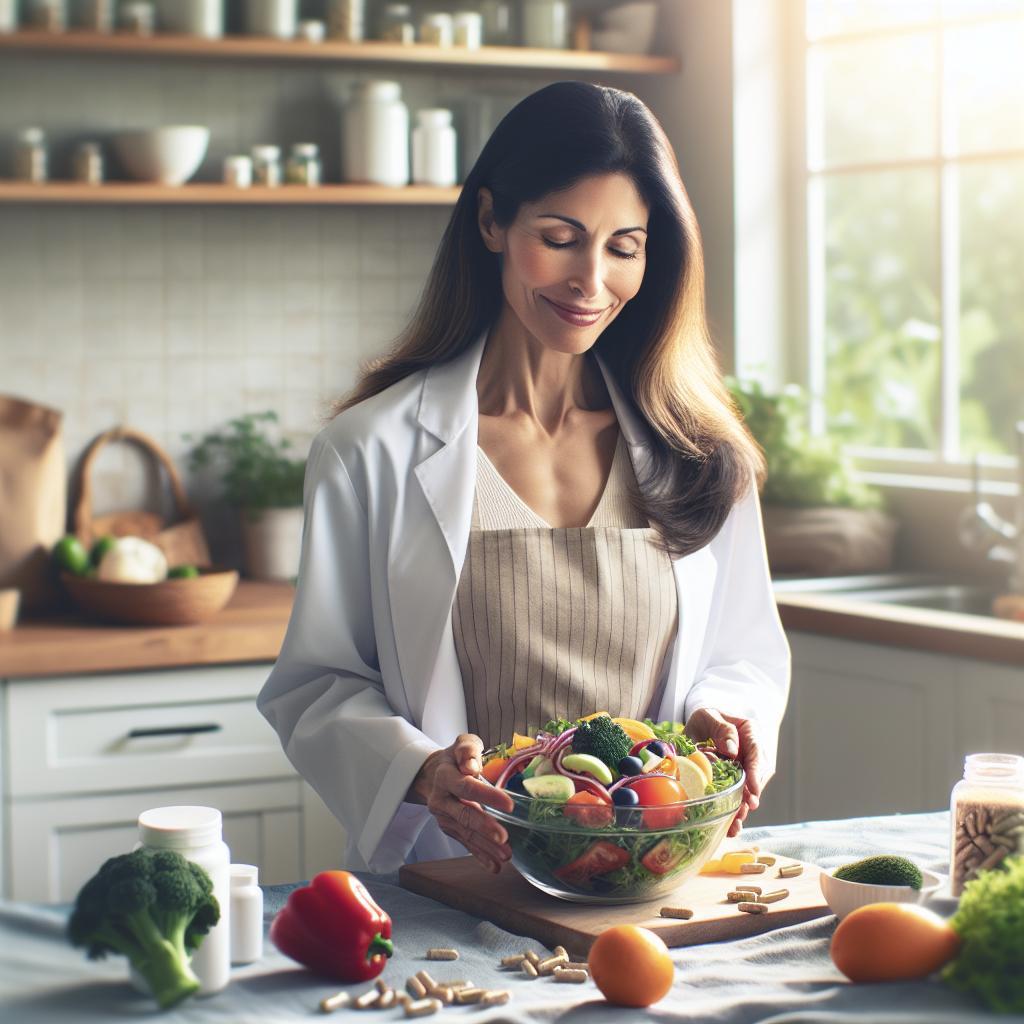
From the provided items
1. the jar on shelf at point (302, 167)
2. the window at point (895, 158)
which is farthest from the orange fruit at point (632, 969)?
the jar on shelf at point (302, 167)

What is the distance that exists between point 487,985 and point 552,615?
2.11 feet

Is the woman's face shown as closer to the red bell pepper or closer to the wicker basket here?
the red bell pepper

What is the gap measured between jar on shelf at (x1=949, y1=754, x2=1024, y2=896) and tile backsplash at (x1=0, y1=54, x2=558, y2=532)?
261cm

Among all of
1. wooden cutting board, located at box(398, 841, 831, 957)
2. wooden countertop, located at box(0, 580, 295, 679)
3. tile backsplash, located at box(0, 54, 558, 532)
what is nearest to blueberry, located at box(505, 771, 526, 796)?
wooden cutting board, located at box(398, 841, 831, 957)

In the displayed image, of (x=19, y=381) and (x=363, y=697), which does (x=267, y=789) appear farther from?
(x=363, y=697)

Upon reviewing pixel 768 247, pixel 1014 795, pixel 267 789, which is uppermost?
pixel 768 247

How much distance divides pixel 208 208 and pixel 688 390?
2.04 m

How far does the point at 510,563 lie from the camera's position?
1.84 m

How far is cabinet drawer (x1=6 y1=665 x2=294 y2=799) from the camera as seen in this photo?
9.76ft

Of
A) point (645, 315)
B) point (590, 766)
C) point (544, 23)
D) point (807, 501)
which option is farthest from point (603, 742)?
point (544, 23)

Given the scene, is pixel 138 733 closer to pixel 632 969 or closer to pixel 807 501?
pixel 807 501

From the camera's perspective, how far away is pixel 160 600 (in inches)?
122

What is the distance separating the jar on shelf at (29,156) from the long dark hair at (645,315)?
1704 millimetres

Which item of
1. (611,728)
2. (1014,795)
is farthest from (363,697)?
(1014,795)
